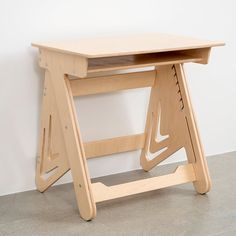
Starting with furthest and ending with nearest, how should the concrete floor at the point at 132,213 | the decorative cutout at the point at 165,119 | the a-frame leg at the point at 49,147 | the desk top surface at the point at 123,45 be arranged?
the decorative cutout at the point at 165,119
the a-frame leg at the point at 49,147
the concrete floor at the point at 132,213
the desk top surface at the point at 123,45

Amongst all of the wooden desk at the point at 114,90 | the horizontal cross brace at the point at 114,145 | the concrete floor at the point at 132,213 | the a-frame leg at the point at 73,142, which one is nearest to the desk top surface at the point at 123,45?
the wooden desk at the point at 114,90

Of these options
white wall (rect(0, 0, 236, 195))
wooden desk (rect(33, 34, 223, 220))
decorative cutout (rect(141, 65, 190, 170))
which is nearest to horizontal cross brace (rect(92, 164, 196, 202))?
wooden desk (rect(33, 34, 223, 220))

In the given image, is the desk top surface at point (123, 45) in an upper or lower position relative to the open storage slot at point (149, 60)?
upper

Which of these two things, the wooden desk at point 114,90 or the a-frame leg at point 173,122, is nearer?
the wooden desk at point 114,90

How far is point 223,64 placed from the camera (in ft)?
8.88

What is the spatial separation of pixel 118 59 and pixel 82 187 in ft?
1.80

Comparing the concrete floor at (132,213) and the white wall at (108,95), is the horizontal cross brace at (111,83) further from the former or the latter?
the concrete floor at (132,213)

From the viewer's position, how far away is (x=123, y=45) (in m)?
1.95

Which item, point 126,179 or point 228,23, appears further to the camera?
point 228,23

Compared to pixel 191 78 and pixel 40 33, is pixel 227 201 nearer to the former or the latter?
pixel 191 78

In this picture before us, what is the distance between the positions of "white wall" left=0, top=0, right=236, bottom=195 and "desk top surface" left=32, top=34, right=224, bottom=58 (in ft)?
0.45

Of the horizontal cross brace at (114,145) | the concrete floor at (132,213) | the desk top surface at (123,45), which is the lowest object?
the concrete floor at (132,213)

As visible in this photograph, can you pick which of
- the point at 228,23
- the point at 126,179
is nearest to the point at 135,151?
the point at 126,179

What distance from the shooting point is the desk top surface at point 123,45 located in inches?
70.2
